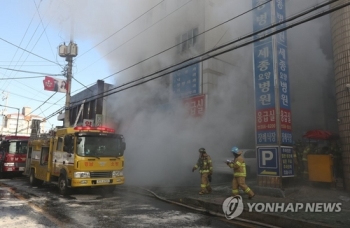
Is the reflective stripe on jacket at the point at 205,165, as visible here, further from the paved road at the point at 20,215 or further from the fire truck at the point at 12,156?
the fire truck at the point at 12,156

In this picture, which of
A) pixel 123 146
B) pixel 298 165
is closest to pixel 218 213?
pixel 123 146

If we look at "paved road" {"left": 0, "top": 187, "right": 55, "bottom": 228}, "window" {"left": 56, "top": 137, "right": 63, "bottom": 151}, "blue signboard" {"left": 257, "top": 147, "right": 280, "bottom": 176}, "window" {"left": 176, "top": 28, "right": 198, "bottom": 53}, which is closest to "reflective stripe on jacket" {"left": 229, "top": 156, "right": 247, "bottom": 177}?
"blue signboard" {"left": 257, "top": 147, "right": 280, "bottom": 176}

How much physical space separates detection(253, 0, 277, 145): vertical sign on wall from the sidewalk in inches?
49.2

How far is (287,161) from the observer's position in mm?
6719

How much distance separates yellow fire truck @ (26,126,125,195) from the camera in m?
7.29

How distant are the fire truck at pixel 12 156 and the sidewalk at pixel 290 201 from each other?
8.05 metres

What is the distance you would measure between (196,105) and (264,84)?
4208mm

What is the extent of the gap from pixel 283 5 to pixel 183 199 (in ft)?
17.4

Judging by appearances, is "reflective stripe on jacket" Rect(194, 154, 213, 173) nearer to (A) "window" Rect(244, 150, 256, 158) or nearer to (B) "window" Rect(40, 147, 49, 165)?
(A) "window" Rect(244, 150, 256, 158)

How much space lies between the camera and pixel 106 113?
15500 millimetres

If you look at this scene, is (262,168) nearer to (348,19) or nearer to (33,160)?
(348,19)

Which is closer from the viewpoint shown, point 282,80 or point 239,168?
point 239,168

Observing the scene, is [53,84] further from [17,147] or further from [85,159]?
[85,159]

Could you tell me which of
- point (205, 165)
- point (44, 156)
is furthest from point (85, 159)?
point (205, 165)
